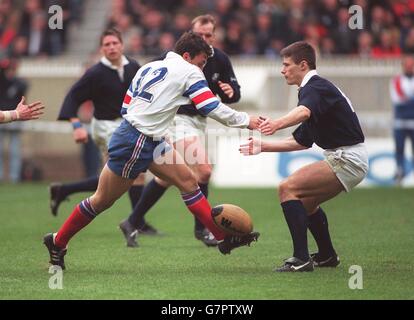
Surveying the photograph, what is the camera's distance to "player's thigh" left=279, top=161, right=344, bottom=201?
8.40m

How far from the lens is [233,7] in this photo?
21.6 m

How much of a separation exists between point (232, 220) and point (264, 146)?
68 centimetres

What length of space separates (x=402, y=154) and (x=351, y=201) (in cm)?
323

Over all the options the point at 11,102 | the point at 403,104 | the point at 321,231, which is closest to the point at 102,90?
the point at 321,231

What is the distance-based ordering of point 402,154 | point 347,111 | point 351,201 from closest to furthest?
point 347,111 < point 351,201 < point 402,154

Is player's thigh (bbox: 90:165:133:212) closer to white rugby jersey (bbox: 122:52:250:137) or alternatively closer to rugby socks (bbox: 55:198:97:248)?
rugby socks (bbox: 55:198:97:248)

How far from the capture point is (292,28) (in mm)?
20531

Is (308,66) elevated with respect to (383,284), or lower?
elevated

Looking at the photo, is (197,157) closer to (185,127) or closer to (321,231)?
(185,127)

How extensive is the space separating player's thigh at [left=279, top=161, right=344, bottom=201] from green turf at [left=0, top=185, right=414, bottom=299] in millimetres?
650

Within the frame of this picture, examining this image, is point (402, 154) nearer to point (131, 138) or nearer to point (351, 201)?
point (351, 201)

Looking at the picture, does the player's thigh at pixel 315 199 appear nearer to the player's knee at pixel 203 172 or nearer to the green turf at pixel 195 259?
the green turf at pixel 195 259

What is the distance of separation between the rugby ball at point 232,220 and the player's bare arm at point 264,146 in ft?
1.83

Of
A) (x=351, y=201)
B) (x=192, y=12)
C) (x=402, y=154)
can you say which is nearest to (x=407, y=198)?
(x=351, y=201)
